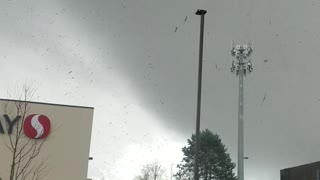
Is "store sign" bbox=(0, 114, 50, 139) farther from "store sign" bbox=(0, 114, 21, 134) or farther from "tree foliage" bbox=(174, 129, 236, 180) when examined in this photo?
"tree foliage" bbox=(174, 129, 236, 180)

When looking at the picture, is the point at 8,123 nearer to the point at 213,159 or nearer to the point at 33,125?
the point at 33,125

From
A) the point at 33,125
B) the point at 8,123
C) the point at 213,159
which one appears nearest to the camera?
the point at 8,123

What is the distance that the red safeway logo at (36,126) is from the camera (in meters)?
32.3

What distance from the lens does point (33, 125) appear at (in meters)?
32.7

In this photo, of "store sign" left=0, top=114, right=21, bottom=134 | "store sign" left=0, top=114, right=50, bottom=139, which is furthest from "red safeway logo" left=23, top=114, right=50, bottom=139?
"store sign" left=0, top=114, right=21, bottom=134

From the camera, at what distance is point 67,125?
111ft

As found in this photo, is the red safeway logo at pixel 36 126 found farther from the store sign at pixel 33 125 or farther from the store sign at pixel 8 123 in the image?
the store sign at pixel 8 123

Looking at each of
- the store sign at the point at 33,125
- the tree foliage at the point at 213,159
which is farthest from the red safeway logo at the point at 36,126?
the tree foliage at the point at 213,159

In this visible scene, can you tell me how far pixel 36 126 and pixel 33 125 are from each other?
199mm

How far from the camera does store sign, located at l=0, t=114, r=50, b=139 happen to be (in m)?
32.3

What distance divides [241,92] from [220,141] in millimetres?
60438

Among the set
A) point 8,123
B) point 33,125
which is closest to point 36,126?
point 33,125

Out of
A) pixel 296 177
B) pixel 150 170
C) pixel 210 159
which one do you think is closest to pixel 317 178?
pixel 296 177

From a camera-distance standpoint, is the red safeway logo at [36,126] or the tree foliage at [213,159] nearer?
the red safeway logo at [36,126]
